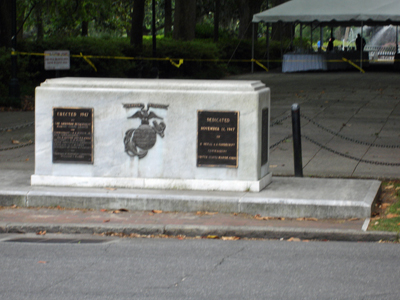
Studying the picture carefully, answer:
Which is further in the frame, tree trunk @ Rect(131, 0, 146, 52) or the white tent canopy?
the white tent canopy

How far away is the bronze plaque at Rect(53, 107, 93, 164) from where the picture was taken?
8.19 m

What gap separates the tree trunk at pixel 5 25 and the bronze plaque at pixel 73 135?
46.6 feet

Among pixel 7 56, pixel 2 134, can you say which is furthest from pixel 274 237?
pixel 7 56

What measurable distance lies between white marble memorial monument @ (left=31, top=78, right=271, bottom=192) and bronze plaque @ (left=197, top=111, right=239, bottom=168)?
13 mm

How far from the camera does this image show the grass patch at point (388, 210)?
22.6 feet

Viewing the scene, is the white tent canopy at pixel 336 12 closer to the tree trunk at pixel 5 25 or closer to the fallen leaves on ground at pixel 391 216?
the tree trunk at pixel 5 25

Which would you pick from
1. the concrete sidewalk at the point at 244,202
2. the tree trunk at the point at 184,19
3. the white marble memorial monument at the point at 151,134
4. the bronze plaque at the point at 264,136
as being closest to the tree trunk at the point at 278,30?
the tree trunk at the point at 184,19

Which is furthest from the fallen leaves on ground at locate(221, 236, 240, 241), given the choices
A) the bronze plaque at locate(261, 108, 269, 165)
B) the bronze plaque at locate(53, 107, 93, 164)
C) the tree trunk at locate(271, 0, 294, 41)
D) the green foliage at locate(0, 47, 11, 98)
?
the tree trunk at locate(271, 0, 294, 41)

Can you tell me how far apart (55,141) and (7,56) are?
456 inches

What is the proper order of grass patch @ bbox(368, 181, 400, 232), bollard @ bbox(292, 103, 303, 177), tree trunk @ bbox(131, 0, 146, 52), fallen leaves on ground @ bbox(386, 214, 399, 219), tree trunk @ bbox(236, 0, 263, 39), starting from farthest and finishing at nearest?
tree trunk @ bbox(236, 0, 263, 39) < tree trunk @ bbox(131, 0, 146, 52) < bollard @ bbox(292, 103, 303, 177) < fallen leaves on ground @ bbox(386, 214, 399, 219) < grass patch @ bbox(368, 181, 400, 232)

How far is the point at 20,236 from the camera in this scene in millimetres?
6836

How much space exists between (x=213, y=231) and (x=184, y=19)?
26.8 m

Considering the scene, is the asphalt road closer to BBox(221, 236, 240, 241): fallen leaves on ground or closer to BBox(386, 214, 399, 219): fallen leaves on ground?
BBox(221, 236, 240, 241): fallen leaves on ground

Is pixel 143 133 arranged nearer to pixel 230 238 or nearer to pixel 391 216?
pixel 230 238
